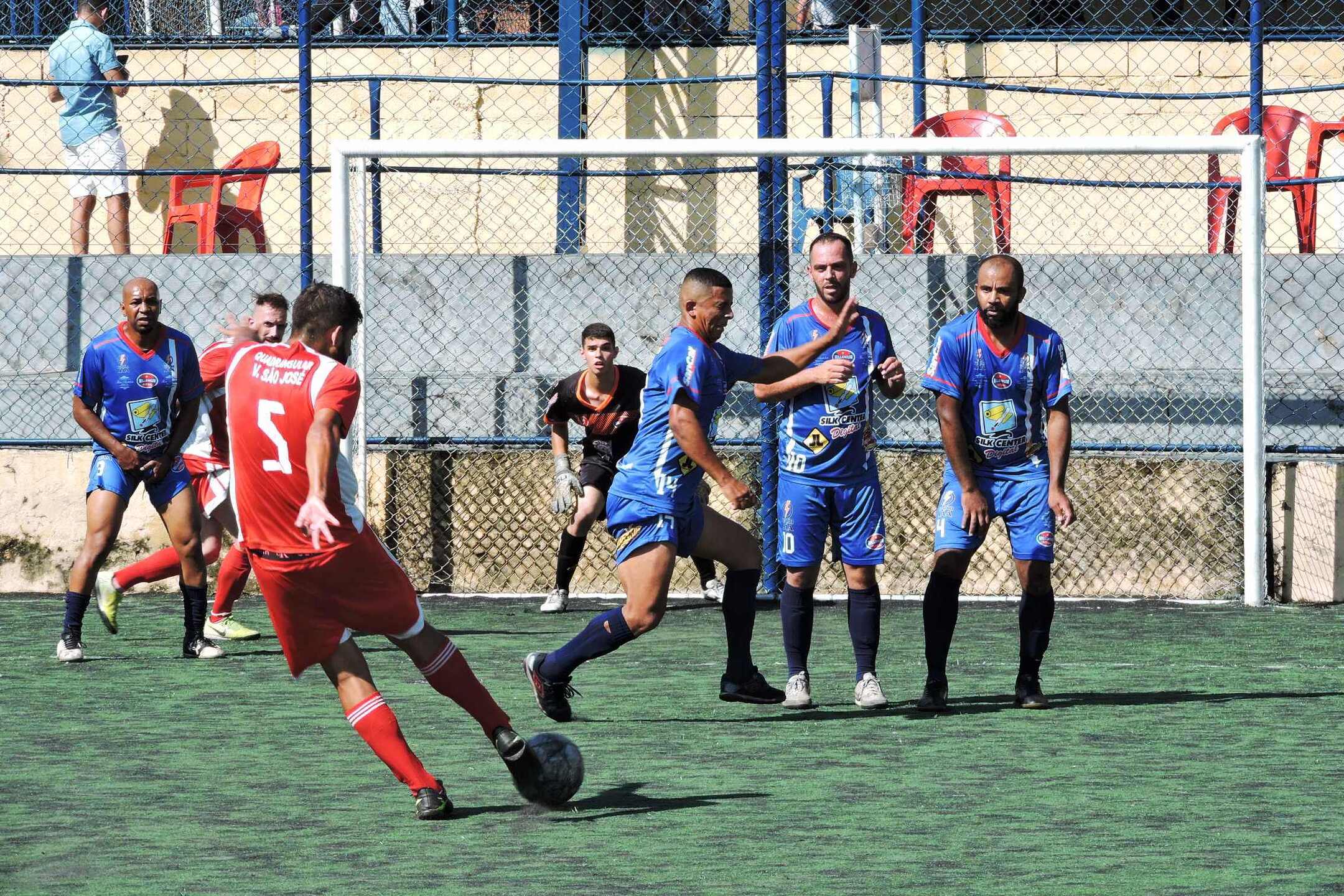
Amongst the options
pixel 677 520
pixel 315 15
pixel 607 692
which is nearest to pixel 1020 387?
pixel 677 520

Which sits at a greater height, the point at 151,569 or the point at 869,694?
the point at 151,569

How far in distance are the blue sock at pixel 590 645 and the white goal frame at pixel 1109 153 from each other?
4298 millimetres

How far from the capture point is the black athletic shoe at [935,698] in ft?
25.2

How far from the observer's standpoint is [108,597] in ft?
31.9

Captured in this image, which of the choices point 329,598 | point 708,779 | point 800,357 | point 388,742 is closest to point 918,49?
point 800,357

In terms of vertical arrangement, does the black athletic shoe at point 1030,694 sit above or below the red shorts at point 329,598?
below

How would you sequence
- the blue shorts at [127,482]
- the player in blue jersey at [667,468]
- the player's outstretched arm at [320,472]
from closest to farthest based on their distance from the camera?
the player's outstretched arm at [320,472] < the player in blue jersey at [667,468] < the blue shorts at [127,482]

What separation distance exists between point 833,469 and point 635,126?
7.67 m

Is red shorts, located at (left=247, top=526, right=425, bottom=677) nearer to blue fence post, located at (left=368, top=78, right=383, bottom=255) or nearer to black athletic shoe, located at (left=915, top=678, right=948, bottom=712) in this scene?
black athletic shoe, located at (left=915, top=678, right=948, bottom=712)

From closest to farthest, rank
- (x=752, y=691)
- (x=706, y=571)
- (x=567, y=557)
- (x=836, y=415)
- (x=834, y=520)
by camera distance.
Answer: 1. (x=836, y=415)
2. (x=834, y=520)
3. (x=752, y=691)
4. (x=567, y=557)
5. (x=706, y=571)

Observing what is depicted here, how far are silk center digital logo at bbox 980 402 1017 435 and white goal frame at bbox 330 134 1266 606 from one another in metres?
3.55

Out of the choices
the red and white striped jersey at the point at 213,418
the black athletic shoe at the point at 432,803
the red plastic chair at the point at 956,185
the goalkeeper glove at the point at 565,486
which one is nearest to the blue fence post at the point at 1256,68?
the red plastic chair at the point at 956,185

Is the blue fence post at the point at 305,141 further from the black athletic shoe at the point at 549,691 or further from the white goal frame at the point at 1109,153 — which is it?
the black athletic shoe at the point at 549,691

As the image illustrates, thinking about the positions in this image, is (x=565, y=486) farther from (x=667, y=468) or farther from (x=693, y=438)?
(x=693, y=438)
